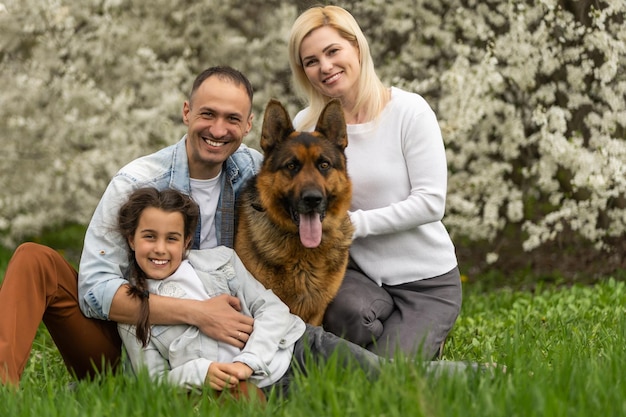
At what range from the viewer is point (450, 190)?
809 centimetres

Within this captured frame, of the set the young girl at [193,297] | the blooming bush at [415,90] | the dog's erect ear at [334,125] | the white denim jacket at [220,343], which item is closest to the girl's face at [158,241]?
the young girl at [193,297]

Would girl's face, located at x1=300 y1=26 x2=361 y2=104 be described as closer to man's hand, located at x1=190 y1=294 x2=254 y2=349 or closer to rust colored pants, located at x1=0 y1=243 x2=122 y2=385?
man's hand, located at x1=190 y1=294 x2=254 y2=349

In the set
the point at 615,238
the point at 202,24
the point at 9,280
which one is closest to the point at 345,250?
the point at 9,280

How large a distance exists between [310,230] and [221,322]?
25.8 inches

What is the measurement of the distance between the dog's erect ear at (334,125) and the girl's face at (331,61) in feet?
1.54

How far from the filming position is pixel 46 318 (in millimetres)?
3727

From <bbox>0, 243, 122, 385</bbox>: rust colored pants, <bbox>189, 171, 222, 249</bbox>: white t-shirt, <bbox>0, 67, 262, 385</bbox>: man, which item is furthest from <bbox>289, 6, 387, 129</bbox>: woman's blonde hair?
<bbox>0, 243, 122, 385</bbox>: rust colored pants

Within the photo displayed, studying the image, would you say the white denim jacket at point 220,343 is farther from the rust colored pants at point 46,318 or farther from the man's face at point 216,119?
the man's face at point 216,119

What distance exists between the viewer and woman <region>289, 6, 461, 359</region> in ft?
13.8

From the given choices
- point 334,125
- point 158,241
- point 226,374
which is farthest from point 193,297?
point 334,125

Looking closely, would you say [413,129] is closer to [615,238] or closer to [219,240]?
[219,240]

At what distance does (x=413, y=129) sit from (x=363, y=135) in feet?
0.93

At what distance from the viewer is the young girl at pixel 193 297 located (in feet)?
11.2

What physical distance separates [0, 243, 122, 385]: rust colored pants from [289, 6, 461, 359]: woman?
119 centimetres
